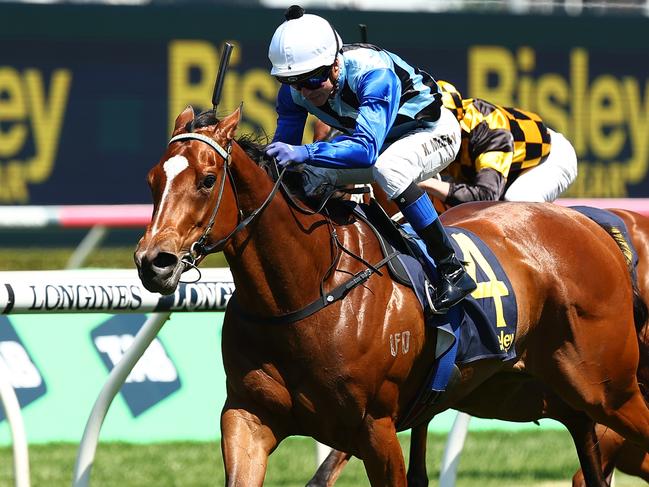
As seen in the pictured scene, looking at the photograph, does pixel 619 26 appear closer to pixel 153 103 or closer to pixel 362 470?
pixel 153 103

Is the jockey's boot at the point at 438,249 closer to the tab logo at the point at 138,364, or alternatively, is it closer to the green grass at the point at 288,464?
the green grass at the point at 288,464

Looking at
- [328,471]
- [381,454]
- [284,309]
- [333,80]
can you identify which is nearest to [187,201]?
[284,309]

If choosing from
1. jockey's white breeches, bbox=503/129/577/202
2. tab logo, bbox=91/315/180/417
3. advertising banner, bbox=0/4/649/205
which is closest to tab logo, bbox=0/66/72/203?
advertising banner, bbox=0/4/649/205

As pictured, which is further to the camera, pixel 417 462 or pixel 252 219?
pixel 417 462

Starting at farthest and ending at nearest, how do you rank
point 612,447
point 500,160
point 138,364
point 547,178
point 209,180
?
point 138,364
point 547,178
point 500,160
point 612,447
point 209,180

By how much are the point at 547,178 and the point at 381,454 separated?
187cm

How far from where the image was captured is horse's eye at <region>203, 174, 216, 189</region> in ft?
11.2

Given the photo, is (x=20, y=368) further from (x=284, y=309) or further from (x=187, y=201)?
(x=187, y=201)

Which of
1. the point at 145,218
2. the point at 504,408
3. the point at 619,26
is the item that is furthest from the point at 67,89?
the point at 504,408

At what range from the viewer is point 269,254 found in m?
3.65

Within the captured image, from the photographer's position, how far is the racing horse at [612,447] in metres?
4.71

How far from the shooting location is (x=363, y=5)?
39.3 feet

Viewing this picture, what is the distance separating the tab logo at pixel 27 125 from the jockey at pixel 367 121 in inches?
258

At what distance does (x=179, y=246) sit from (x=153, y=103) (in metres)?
7.57
